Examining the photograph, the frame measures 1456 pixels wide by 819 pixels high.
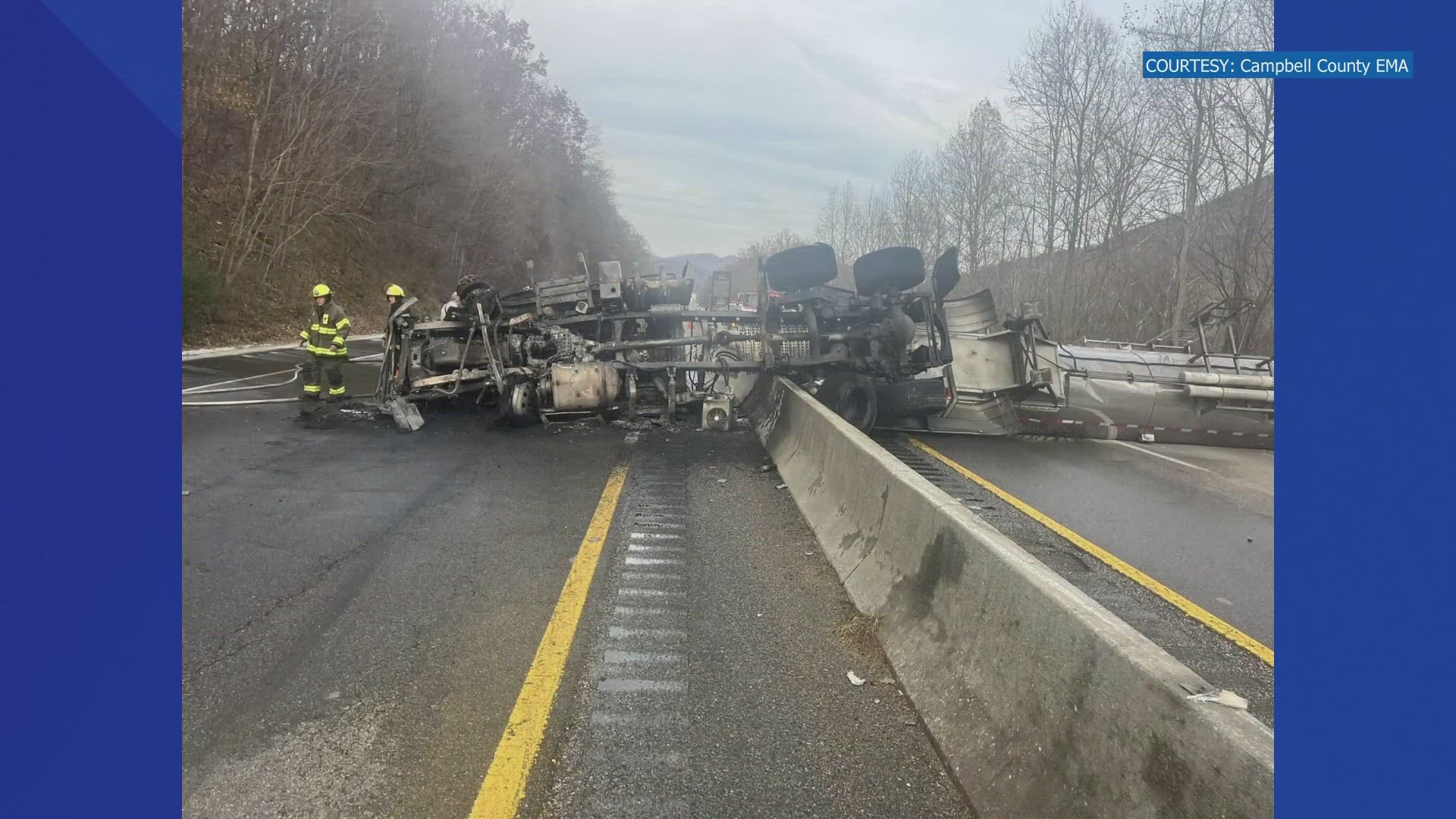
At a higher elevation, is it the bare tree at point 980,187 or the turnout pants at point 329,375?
the bare tree at point 980,187

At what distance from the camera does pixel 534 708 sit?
3184mm

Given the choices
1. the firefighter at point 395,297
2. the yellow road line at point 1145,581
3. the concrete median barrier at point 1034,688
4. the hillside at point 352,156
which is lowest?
the yellow road line at point 1145,581

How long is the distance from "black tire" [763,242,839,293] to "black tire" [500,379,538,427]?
10.9 feet

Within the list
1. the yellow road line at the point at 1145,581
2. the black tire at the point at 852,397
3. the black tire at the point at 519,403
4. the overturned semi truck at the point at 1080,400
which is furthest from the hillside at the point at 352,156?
the yellow road line at the point at 1145,581

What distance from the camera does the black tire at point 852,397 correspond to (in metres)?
10.2

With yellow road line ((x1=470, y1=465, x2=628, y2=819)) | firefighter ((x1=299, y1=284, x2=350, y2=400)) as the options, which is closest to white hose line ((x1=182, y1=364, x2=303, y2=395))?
firefighter ((x1=299, y1=284, x2=350, y2=400))

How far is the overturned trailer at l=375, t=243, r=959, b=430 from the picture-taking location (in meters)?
10.0

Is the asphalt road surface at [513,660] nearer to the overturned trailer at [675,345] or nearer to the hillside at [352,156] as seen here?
the overturned trailer at [675,345]

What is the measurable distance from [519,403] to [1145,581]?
720cm

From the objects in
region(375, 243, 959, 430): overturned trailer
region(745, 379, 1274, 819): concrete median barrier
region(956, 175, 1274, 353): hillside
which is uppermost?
region(956, 175, 1274, 353): hillside

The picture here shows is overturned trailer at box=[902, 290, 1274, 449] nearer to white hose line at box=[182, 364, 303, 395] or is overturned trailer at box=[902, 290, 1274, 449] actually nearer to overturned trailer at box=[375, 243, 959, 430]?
overturned trailer at box=[375, 243, 959, 430]

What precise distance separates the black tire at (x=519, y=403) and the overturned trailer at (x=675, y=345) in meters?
0.02

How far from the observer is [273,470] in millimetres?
7285

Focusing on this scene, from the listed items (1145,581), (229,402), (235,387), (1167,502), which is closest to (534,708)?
(1145,581)
